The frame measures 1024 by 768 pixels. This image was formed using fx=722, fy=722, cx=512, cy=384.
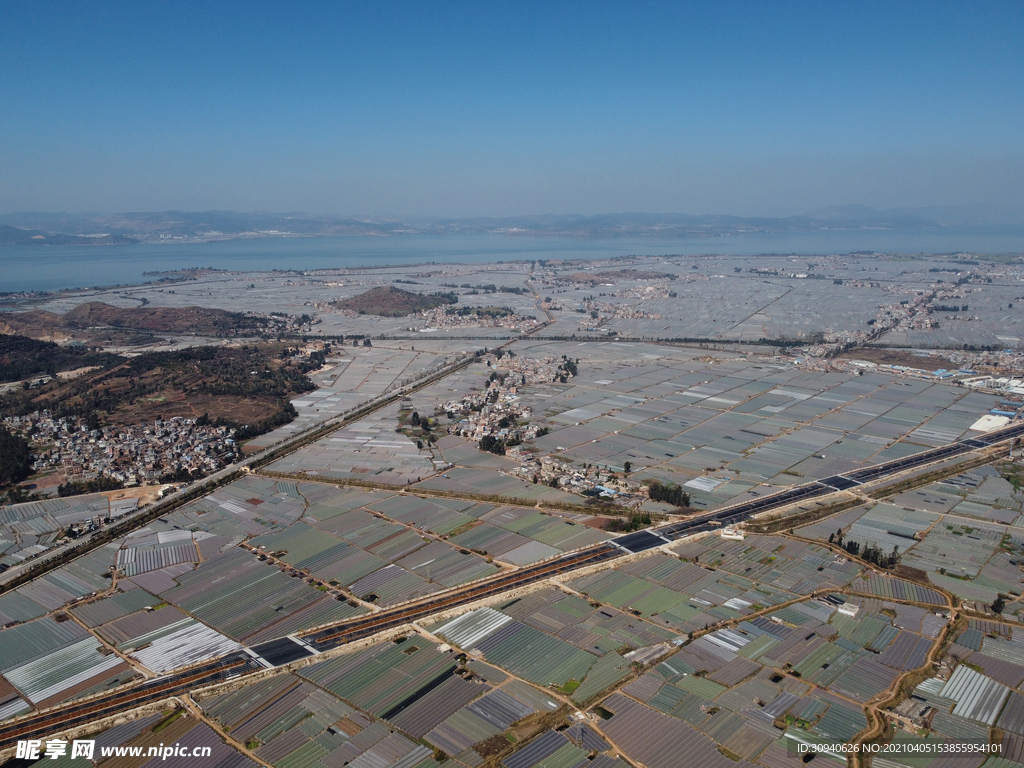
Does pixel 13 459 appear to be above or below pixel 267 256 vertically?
below

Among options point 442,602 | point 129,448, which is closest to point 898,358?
point 442,602

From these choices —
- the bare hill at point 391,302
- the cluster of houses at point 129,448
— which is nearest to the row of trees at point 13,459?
the cluster of houses at point 129,448

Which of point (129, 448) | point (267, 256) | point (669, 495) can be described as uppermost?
point (267, 256)

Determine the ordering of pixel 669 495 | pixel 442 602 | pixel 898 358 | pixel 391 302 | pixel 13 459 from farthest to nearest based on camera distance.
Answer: pixel 391 302, pixel 898 358, pixel 13 459, pixel 669 495, pixel 442 602

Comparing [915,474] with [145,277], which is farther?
[145,277]

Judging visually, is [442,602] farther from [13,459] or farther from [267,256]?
[267,256]

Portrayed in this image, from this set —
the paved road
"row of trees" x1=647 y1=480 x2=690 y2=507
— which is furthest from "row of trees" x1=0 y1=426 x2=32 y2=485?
"row of trees" x1=647 y1=480 x2=690 y2=507

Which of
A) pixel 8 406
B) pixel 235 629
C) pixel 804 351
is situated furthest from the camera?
pixel 804 351

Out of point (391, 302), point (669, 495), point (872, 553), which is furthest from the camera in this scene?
point (391, 302)

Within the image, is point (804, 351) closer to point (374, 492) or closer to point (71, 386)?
point (374, 492)

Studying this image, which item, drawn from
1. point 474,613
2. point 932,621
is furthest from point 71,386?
point 932,621

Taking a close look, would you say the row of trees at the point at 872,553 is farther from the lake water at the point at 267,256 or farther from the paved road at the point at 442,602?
the lake water at the point at 267,256
